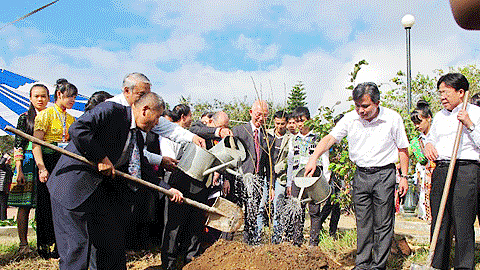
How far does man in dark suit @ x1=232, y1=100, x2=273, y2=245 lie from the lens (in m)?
5.53

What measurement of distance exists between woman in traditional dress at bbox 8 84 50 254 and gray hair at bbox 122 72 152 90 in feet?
6.27

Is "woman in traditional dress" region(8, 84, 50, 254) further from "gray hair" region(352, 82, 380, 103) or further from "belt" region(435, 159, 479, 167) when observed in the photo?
"belt" region(435, 159, 479, 167)

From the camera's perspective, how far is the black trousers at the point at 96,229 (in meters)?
3.13

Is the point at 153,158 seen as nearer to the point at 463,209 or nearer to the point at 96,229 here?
the point at 96,229

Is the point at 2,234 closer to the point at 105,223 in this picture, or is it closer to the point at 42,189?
the point at 42,189

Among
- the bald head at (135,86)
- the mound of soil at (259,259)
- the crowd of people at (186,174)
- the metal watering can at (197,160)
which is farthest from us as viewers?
the metal watering can at (197,160)

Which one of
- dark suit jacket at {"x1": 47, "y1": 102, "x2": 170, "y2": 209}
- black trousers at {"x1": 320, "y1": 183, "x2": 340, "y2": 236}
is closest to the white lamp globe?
black trousers at {"x1": 320, "y1": 183, "x2": 340, "y2": 236}

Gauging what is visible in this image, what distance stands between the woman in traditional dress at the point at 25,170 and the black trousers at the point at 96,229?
6.83ft

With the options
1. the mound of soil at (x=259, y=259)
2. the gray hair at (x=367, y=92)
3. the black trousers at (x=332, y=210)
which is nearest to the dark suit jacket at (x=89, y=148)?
the mound of soil at (x=259, y=259)

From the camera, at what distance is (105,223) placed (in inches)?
134

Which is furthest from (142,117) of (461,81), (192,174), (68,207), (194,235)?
(461,81)

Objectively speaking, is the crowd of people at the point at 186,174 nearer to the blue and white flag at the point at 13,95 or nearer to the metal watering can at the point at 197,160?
the metal watering can at the point at 197,160

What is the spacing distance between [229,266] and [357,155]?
1654 mm

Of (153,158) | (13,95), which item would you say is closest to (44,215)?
(153,158)
